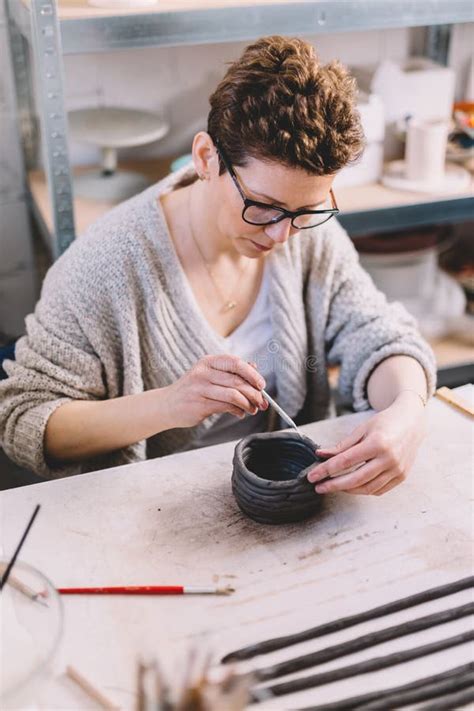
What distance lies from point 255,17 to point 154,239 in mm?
574

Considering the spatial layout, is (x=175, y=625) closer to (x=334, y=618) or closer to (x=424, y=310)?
(x=334, y=618)

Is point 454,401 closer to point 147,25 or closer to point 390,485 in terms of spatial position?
point 390,485

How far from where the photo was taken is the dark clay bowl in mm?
1039

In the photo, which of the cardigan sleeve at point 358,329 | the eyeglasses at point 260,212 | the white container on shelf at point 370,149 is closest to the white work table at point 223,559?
the cardigan sleeve at point 358,329

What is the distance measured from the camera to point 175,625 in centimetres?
92

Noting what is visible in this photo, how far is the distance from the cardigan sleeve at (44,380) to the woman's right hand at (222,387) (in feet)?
0.71

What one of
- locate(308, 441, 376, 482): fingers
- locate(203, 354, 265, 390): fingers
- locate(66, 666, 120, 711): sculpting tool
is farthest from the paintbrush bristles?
locate(203, 354, 265, 390): fingers

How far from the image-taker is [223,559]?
1013mm

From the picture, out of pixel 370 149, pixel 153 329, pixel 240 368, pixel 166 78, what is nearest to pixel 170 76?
pixel 166 78

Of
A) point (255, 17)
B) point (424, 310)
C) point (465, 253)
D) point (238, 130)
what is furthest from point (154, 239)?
point (465, 253)

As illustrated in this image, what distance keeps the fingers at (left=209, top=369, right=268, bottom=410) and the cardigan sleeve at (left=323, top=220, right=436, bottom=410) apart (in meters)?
0.34

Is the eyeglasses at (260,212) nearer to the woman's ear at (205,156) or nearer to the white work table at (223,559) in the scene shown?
the woman's ear at (205,156)

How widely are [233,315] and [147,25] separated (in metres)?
0.59

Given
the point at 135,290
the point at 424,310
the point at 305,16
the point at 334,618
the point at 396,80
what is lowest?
the point at 424,310
